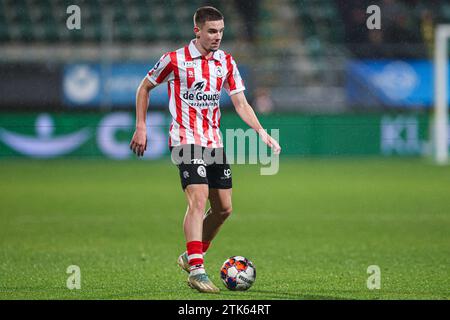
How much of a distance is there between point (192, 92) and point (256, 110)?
14.8 meters

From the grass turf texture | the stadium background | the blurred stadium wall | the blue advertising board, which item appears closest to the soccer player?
the grass turf texture

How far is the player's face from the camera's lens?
7.06m

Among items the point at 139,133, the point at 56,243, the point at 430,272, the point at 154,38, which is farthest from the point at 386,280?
the point at 154,38

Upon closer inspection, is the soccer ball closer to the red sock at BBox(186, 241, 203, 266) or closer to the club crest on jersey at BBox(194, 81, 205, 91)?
the red sock at BBox(186, 241, 203, 266)

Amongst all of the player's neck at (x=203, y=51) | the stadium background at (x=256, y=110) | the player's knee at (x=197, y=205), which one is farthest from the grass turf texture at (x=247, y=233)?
the player's neck at (x=203, y=51)

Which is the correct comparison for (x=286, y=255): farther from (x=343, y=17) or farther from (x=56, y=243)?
(x=343, y=17)

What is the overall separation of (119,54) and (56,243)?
13088 millimetres

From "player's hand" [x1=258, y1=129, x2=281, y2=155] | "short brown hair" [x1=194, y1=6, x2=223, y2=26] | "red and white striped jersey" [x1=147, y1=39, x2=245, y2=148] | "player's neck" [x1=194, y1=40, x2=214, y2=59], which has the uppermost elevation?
"short brown hair" [x1=194, y1=6, x2=223, y2=26]

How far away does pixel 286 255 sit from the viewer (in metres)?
9.10

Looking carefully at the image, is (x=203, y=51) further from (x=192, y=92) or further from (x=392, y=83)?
(x=392, y=83)

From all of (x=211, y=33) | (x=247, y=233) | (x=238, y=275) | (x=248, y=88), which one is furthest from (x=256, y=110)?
(x=238, y=275)

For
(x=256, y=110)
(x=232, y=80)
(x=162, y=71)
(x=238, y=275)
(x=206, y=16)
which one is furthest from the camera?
(x=256, y=110)

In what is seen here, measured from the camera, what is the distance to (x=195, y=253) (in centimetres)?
698

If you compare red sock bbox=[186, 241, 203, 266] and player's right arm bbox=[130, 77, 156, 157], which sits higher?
player's right arm bbox=[130, 77, 156, 157]
